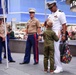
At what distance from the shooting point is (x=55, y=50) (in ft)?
24.1

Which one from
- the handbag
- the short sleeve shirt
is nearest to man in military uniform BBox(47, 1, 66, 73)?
the handbag

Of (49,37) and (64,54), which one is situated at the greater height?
(49,37)

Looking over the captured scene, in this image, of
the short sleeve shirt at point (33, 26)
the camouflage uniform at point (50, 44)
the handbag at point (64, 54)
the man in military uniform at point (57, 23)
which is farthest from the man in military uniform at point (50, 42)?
the short sleeve shirt at point (33, 26)

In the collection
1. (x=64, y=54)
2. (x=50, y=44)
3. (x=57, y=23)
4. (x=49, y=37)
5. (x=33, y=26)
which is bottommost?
(x=64, y=54)

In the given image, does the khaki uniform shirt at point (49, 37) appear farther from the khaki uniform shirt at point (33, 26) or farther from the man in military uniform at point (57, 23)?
the khaki uniform shirt at point (33, 26)

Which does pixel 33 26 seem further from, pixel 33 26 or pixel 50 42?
pixel 50 42

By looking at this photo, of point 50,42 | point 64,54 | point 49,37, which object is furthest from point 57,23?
point 64,54

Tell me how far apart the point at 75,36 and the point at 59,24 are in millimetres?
20486

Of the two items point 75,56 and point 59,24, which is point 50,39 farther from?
point 75,56

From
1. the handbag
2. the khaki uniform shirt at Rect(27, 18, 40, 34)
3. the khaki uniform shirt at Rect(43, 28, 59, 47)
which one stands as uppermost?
the khaki uniform shirt at Rect(27, 18, 40, 34)

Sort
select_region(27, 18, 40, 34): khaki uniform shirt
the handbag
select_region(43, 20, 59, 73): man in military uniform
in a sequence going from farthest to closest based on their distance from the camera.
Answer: select_region(27, 18, 40, 34): khaki uniform shirt < the handbag < select_region(43, 20, 59, 73): man in military uniform

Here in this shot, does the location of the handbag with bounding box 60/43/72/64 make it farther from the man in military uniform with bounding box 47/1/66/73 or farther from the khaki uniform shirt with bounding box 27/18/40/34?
the khaki uniform shirt with bounding box 27/18/40/34

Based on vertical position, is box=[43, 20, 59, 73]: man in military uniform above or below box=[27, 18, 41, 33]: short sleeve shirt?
below

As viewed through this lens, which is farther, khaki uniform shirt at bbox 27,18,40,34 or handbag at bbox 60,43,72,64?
khaki uniform shirt at bbox 27,18,40,34
